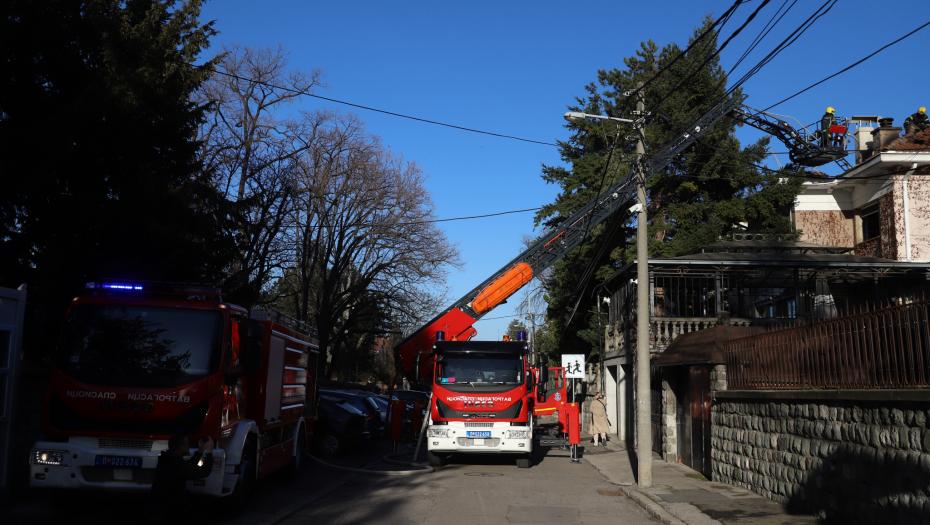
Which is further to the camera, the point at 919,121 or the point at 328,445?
the point at 919,121

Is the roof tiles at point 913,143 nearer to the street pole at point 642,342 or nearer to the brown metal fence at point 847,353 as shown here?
the street pole at point 642,342

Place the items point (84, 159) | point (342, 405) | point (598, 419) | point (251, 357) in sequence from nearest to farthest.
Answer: point (251, 357) → point (84, 159) → point (342, 405) → point (598, 419)

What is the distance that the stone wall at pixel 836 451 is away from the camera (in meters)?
7.36

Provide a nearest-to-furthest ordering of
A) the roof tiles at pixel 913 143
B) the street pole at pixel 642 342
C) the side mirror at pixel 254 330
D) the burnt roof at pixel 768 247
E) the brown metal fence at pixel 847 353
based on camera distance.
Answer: the brown metal fence at pixel 847 353 < the side mirror at pixel 254 330 < the street pole at pixel 642 342 < the burnt roof at pixel 768 247 < the roof tiles at pixel 913 143

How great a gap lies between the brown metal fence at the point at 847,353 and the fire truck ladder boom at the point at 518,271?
6.67m

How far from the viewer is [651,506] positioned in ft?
35.7

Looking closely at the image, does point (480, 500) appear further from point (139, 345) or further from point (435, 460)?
point (139, 345)

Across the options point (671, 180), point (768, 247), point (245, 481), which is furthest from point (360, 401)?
point (671, 180)

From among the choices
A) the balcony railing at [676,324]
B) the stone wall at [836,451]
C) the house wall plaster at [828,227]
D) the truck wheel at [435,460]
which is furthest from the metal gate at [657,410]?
the house wall plaster at [828,227]

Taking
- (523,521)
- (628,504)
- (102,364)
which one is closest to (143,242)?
(102,364)

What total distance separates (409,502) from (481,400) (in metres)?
4.93

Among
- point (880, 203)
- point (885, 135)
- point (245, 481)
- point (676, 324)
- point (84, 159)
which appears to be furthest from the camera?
point (885, 135)

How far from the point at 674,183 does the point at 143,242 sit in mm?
24253

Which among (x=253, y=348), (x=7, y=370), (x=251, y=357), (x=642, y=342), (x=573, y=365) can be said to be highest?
(x=642, y=342)
